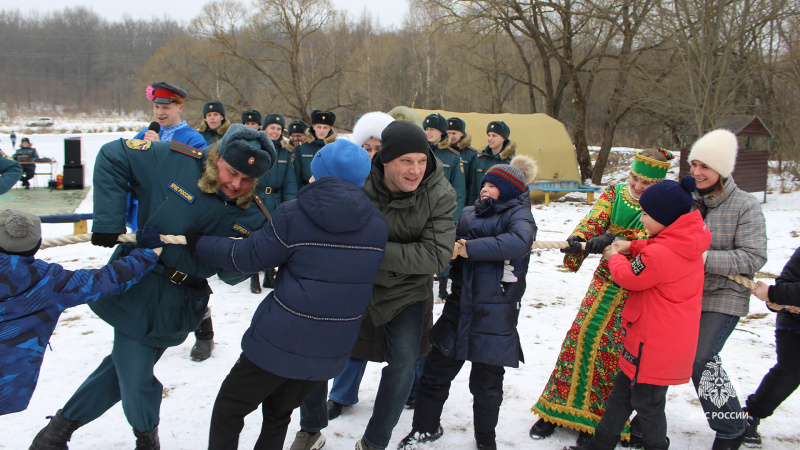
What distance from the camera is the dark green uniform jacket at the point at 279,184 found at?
609 centimetres

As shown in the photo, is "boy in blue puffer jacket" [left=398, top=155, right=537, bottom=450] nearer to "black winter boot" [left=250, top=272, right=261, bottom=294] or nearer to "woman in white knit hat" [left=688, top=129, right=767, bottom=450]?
"woman in white knit hat" [left=688, top=129, right=767, bottom=450]

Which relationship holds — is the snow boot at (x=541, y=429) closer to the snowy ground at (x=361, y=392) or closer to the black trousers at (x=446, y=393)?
the snowy ground at (x=361, y=392)

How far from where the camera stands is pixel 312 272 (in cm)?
209

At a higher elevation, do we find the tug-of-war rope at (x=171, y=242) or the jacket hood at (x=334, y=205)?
the jacket hood at (x=334, y=205)

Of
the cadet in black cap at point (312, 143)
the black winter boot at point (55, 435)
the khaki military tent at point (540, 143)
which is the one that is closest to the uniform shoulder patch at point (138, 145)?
the black winter boot at point (55, 435)

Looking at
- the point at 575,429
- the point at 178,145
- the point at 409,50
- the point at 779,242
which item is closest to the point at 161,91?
the point at 178,145

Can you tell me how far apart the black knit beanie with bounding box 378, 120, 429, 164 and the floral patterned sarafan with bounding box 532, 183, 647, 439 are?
4.30 ft

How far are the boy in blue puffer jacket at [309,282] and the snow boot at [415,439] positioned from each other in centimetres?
89

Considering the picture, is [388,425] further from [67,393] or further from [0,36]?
[0,36]

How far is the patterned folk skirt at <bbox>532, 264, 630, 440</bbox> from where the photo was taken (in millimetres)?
3061

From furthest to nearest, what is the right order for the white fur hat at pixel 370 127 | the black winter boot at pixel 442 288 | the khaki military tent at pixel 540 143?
the khaki military tent at pixel 540 143 → the black winter boot at pixel 442 288 → the white fur hat at pixel 370 127

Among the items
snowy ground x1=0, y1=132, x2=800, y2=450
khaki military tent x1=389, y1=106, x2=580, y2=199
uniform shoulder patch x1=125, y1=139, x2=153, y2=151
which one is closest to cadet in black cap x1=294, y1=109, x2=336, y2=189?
snowy ground x1=0, y1=132, x2=800, y2=450

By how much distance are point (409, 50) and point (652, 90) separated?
69.4 ft

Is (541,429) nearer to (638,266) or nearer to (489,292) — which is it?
(489,292)
